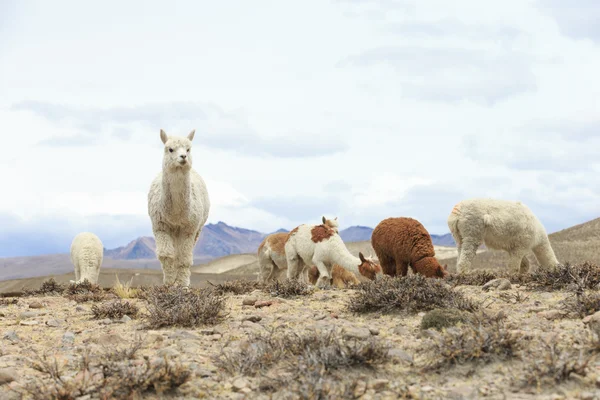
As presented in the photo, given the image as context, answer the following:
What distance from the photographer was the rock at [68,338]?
7.32 meters

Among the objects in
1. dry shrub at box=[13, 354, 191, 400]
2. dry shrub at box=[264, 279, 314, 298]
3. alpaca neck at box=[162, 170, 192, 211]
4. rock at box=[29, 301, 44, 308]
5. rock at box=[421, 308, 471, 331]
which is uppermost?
alpaca neck at box=[162, 170, 192, 211]

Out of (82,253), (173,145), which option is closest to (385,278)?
(173,145)

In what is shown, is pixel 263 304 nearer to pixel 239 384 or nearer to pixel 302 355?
pixel 302 355

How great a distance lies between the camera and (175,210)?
12.2 m

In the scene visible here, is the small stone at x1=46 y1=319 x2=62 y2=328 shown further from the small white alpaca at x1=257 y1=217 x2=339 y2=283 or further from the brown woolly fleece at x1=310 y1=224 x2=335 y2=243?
the small white alpaca at x1=257 y1=217 x2=339 y2=283

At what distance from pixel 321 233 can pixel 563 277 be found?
260 inches

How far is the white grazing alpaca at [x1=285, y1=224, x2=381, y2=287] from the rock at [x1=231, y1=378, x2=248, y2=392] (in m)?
7.79

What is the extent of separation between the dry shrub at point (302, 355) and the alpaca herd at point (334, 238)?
16.6ft

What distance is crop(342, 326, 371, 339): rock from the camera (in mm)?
6406

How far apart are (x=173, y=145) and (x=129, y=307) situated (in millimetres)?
3773

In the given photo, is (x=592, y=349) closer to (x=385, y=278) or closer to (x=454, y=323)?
(x=454, y=323)

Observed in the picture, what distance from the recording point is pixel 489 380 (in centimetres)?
510

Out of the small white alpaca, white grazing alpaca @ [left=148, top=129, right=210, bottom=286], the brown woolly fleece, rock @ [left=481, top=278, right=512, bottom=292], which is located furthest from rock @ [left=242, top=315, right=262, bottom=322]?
the small white alpaca

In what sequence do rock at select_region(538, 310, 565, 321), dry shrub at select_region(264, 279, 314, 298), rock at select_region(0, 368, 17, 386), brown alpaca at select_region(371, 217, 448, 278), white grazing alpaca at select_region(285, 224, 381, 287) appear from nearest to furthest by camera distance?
rock at select_region(0, 368, 17, 386)
rock at select_region(538, 310, 565, 321)
dry shrub at select_region(264, 279, 314, 298)
brown alpaca at select_region(371, 217, 448, 278)
white grazing alpaca at select_region(285, 224, 381, 287)
